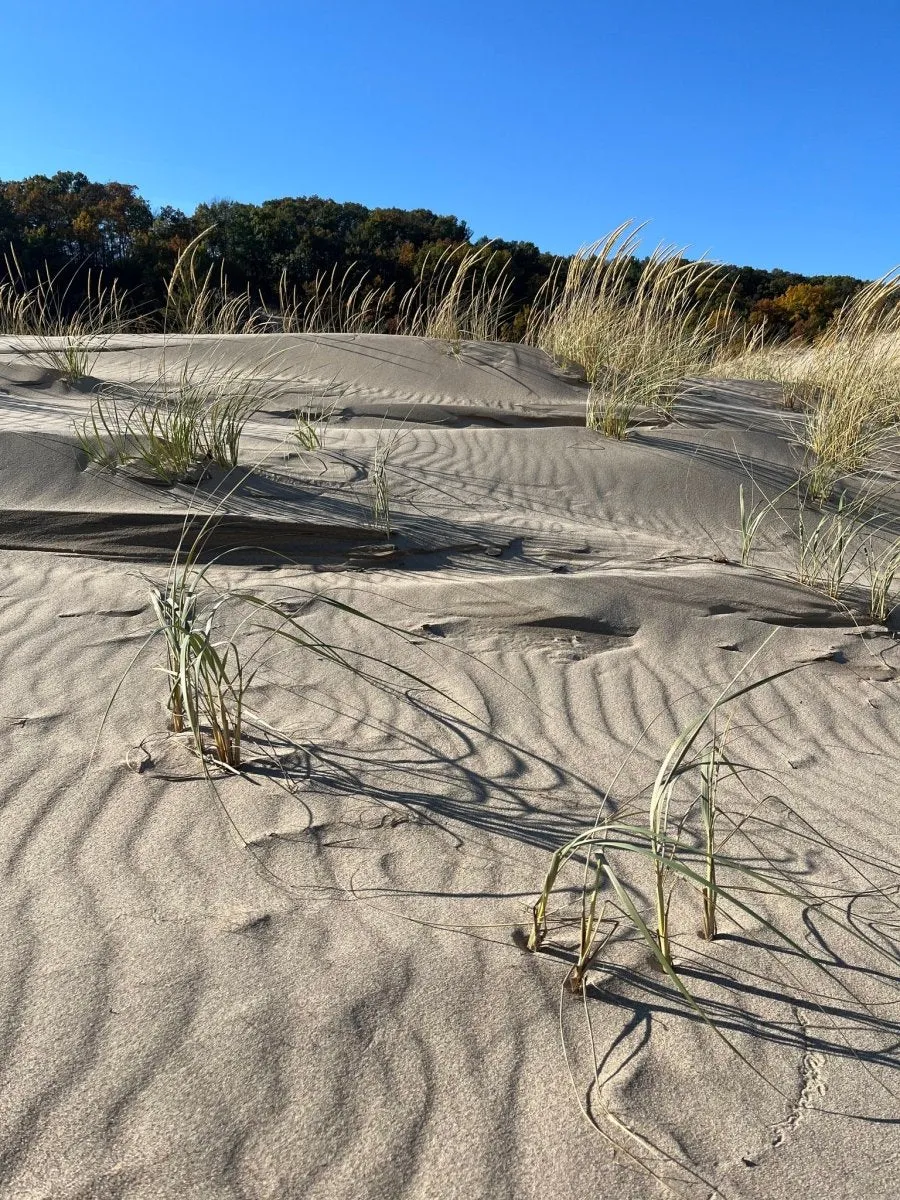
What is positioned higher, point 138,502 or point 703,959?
point 138,502

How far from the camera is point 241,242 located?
43.0 feet

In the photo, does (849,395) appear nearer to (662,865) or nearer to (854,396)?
(854,396)

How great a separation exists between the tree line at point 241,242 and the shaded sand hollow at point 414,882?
915 cm

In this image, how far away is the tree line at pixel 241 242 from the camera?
12.7 meters

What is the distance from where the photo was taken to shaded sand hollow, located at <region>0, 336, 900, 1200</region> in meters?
1.30

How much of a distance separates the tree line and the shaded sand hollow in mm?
9148

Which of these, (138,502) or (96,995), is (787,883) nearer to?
(96,995)

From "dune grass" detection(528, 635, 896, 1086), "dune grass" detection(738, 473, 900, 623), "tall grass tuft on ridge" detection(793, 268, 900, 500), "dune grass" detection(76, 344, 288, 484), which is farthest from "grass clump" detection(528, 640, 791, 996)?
"tall grass tuft on ridge" detection(793, 268, 900, 500)

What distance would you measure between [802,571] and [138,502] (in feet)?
9.29

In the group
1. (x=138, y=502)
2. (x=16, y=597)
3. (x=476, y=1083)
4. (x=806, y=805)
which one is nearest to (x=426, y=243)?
(x=138, y=502)

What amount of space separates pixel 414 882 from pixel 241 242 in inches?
510

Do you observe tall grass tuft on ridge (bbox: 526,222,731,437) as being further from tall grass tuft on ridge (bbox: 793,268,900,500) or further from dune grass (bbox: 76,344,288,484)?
dune grass (bbox: 76,344,288,484)

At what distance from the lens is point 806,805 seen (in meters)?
2.33

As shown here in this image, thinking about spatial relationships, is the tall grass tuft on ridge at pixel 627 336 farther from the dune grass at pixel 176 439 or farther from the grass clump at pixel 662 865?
the grass clump at pixel 662 865
